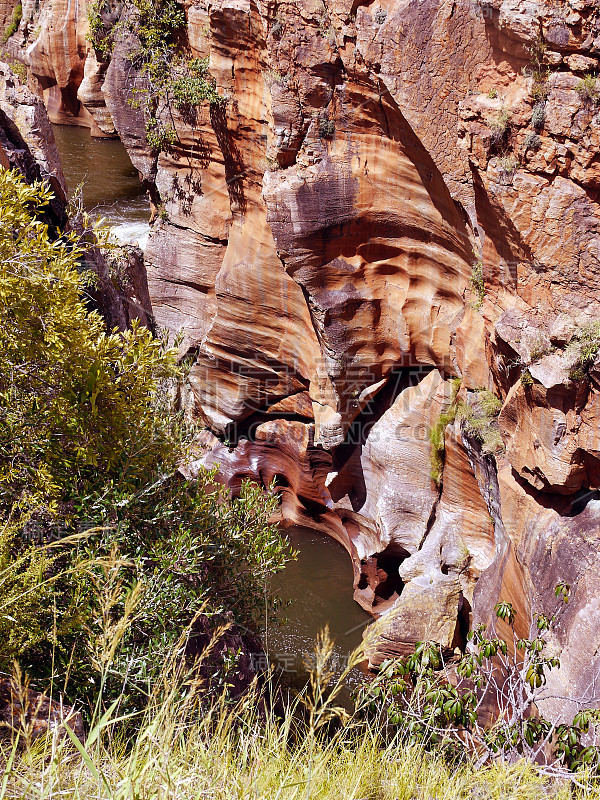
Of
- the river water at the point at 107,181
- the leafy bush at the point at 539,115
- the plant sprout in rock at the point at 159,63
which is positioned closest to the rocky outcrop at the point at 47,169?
the plant sprout in rock at the point at 159,63

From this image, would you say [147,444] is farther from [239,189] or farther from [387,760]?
[239,189]

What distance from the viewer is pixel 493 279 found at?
27.4 feet

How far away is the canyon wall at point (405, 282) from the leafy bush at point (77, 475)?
190 cm

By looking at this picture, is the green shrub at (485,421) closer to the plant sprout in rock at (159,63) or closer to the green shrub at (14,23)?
the plant sprout in rock at (159,63)

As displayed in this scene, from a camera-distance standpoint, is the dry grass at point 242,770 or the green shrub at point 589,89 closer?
the dry grass at point 242,770

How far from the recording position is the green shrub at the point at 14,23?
25188 millimetres

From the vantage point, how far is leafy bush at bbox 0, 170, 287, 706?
4.78 metres

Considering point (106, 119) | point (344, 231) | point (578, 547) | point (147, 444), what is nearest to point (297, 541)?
point (344, 231)

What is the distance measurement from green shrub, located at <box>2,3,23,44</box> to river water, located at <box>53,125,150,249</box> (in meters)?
4.58

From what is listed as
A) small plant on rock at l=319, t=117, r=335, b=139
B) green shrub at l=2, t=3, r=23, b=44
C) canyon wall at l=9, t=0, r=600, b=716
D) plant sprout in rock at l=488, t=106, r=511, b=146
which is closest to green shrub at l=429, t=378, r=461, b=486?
canyon wall at l=9, t=0, r=600, b=716

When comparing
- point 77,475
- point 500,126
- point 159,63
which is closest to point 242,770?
point 77,475

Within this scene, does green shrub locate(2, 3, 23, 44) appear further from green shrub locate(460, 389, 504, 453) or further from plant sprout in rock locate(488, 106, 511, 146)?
green shrub locate(460, 389, 504, 453)

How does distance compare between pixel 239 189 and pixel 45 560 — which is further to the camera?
pixel 239 189

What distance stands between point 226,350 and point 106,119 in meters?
13.2
